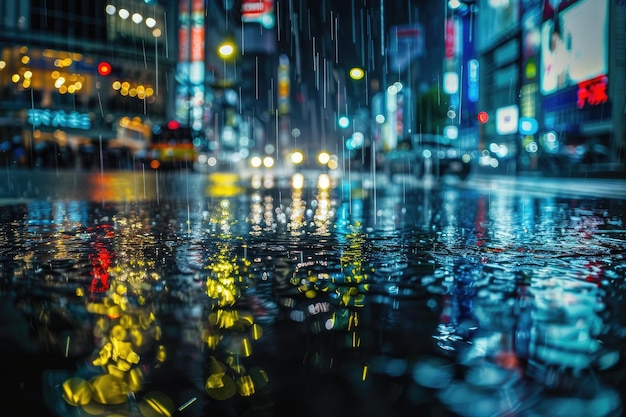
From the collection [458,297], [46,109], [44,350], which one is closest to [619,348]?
[458,297]

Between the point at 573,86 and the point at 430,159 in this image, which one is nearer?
the point at 430,159

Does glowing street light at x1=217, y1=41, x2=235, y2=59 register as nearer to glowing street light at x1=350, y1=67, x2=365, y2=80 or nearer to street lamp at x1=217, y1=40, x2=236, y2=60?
street lamp at x1=217, y1=40, x2=236, y2=60

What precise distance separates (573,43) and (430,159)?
2082 cm

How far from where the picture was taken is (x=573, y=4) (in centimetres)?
4612

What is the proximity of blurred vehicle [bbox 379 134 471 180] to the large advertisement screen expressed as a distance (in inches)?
693

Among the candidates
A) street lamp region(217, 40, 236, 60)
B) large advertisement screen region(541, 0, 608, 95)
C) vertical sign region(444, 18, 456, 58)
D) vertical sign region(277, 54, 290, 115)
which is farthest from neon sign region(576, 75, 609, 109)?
vertical sign region(277, 54, 290, 115)

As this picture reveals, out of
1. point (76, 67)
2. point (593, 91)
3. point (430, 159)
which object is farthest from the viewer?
point (76, 67)

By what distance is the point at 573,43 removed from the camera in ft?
151

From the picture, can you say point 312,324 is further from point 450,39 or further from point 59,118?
point 450,39

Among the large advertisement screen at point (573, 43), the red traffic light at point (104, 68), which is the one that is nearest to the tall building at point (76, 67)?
the large advertisement screen at point (573, 43)

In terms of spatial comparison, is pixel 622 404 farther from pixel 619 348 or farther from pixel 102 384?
pixel 102 384

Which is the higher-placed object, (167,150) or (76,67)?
(76,67)

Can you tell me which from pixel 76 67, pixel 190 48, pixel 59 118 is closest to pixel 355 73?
pixel 59 118

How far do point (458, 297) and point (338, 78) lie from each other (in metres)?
22.6
